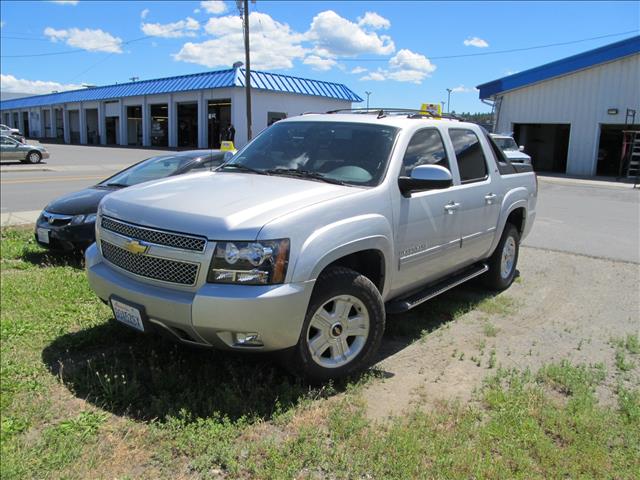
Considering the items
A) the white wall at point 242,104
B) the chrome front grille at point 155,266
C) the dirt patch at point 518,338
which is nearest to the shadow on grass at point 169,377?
the dirt patch at point 518,338

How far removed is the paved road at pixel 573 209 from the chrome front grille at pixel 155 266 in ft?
23.9

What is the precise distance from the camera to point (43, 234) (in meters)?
6.91

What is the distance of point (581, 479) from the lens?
115 inches

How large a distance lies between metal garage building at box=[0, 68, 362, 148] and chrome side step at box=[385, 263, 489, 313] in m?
31.5

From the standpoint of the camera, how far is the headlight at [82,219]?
269 inches

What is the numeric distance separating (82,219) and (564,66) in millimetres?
26120

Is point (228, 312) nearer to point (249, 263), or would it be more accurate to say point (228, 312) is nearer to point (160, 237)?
point (249, 263)

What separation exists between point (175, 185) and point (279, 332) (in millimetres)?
1518

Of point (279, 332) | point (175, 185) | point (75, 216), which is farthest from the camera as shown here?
point (75, 216)

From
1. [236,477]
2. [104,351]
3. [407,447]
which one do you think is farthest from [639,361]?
[104,351]

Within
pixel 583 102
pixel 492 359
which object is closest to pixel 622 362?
pixel 492 359

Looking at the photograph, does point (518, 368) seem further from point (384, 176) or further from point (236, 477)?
point (236, 477)

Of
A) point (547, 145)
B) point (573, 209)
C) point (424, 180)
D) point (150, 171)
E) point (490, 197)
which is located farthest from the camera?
point (547, 145)

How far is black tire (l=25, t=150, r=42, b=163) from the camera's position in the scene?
27.6 meters
